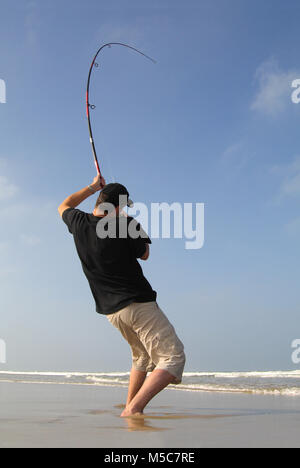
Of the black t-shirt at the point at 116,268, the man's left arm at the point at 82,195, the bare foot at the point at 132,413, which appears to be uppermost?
the man's left arm at the point at 82,195

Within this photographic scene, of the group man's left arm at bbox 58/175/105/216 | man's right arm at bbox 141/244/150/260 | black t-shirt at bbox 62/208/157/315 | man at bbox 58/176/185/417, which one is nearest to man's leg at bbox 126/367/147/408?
man at bbox 58/176/185/417

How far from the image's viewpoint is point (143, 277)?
3582 mm

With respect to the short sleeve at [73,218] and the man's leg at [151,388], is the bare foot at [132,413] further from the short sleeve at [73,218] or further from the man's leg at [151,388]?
the short sleeve at [73,218]

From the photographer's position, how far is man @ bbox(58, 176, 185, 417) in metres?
3.39

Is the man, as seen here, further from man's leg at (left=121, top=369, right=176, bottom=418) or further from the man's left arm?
the man's left arm

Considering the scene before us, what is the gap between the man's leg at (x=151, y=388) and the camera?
3.27 m

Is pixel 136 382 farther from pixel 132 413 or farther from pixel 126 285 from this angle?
pixel 126 285

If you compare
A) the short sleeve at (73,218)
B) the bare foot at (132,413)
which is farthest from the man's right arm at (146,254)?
the bare foot at (132,413)

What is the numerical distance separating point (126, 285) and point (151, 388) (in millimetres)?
754

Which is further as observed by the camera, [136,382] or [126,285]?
[136,382]

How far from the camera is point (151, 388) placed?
327cm

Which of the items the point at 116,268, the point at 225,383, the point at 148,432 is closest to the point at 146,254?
the point at 116,268
